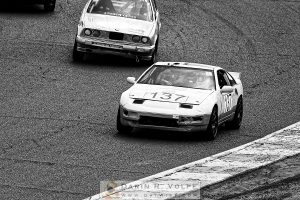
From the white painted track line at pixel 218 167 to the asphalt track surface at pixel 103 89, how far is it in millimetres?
421

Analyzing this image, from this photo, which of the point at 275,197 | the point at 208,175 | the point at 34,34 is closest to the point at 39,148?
the point at 208,175

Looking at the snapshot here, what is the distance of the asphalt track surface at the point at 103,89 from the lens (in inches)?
474

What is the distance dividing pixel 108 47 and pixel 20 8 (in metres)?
7.74

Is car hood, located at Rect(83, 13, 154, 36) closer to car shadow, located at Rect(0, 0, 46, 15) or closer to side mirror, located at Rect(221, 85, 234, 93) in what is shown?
car shadow, located at Rect(0, 0, 46, 15)

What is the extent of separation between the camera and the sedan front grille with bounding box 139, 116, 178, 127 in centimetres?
1462

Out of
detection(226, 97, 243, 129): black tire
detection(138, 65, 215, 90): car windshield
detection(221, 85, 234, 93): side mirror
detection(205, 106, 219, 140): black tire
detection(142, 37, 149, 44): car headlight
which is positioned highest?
detection(221, 85, 234, 93): side mirror

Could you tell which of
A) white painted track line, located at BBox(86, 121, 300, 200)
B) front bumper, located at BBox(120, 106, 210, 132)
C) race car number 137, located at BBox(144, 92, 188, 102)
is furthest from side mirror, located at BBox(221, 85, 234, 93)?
front bumper, located at BBox(120, 106, 210, 132)

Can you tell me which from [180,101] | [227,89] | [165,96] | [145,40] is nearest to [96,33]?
[145,40]

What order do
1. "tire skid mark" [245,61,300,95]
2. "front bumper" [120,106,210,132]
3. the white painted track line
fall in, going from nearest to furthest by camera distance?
1. the white painted track line
2. "front bumper" [120,106,210,132]
3. "tire skid mark" [245,61,300,95]

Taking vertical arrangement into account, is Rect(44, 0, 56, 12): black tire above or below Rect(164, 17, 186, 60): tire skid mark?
below

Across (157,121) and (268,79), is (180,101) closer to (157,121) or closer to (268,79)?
(157,121)

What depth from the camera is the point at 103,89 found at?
773 inches

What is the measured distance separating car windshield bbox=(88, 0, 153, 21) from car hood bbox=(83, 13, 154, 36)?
230mm

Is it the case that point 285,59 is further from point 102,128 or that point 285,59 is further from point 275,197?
point 275,197
